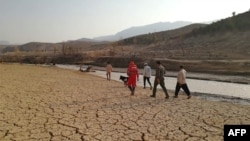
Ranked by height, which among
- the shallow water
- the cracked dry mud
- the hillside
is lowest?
the shallow water

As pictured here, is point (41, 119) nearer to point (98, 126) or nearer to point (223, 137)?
point (98, 126)

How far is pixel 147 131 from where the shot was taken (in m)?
6.42

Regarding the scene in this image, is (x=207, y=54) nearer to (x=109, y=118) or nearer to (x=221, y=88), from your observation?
(x=221, y=88)

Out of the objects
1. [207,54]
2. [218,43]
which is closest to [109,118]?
[207,54]

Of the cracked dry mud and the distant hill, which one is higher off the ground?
the distant hill

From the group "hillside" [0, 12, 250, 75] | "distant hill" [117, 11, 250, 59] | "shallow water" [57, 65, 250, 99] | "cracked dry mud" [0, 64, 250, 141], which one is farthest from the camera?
"distant hill" [117, 11, 250, 59]

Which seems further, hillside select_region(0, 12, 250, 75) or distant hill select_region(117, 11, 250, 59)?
distant hill select_region(117, 11, 250, 59)

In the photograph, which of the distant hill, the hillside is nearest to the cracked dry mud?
the hillside

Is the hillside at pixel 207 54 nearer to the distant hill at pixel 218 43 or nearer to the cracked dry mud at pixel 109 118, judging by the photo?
the distant hill at pixel 218 43

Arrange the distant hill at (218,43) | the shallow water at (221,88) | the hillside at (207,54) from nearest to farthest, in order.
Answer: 1. the shallow water at (221,88)
2. the hillside at (207,54)
3. the distant hill at (218,43)

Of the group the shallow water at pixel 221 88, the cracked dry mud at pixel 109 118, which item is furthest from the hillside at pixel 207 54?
the cracked dry mud at pixel 109 118

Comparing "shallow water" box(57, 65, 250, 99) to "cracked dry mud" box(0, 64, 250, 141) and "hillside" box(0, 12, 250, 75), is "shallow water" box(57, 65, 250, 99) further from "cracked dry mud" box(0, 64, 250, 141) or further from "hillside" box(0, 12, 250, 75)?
"cracked dry mud" box(0, 64, 250, 141)

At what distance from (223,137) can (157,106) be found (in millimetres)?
3453

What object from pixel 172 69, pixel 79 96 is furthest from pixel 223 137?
pixel 172 69
